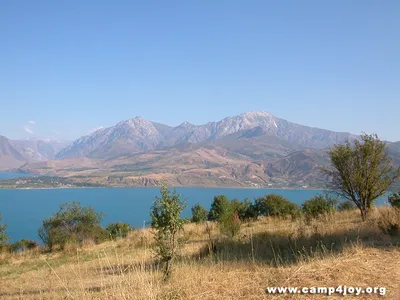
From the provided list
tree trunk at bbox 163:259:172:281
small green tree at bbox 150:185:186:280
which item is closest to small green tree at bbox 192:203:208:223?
small green tree at bbox 150:185:186:280

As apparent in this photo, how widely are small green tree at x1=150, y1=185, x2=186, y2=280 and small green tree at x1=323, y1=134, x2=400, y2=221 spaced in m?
9.51

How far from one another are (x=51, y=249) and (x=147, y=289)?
18.6m

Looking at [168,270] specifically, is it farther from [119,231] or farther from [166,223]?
[119,231]

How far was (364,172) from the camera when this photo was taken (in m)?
14.6

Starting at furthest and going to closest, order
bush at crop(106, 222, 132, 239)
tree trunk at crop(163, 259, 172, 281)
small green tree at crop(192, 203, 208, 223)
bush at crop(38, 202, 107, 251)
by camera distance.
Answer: small green tree at crop(192, 203, 208, 223) < bush at crop(38, 202, 107, 251) < bush at crop(106, 222, 132, 239) < tree trunk at crop(163, 259, 172, 281)

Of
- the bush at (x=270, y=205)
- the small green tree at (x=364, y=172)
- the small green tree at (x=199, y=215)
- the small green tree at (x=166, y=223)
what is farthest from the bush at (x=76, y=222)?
the small green tree at (x=166, y=223)

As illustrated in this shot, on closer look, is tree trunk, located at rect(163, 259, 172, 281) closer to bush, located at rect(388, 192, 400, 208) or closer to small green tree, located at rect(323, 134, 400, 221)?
small green tree, located at rect(323, 134, 400, 221)

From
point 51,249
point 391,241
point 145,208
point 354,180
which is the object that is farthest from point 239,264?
point 145,208

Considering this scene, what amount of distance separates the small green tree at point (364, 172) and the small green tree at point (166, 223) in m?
9.51

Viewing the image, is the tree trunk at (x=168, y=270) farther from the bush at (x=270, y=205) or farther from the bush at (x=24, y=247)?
the bush at (x=270, y=205)

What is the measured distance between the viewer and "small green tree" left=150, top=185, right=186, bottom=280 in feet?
26.2

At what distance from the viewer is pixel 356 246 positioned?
6.84 m

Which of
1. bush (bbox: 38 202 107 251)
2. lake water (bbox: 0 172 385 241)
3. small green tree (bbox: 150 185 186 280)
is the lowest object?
lake water (bbox: 0 172 385 241)

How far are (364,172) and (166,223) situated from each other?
1044 centimetres
